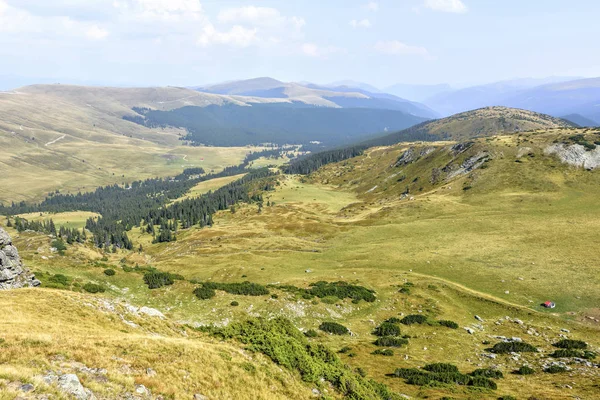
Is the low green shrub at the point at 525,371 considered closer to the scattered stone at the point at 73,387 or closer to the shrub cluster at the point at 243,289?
the shrub cluster at the point at 243,289

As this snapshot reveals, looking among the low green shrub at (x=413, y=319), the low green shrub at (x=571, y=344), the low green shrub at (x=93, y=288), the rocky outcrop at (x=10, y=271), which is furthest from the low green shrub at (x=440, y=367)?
the rocky outcrop at (x=10, y=271)

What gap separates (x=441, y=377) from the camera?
30656 millimetres

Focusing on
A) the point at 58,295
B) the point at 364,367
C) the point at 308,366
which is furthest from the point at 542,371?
the point at 58,295

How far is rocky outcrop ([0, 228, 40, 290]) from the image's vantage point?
125 ft

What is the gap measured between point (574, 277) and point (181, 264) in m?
90.4

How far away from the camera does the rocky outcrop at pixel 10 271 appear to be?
125ft

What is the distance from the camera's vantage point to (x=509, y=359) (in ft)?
117

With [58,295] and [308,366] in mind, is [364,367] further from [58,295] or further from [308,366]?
[58,295]

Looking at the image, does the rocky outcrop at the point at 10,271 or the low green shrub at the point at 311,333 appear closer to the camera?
the rocky outcrop at the point at 10,271

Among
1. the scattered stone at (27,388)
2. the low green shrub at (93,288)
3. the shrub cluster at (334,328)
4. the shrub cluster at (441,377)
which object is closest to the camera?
the scattered stone at (27,388)

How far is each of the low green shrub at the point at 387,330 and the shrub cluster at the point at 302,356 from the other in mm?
17383

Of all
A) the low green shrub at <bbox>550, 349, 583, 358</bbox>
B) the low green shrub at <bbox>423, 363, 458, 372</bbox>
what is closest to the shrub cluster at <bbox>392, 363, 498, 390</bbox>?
the low green shrub at <bbox>423, 363, 458, 372</bbox>

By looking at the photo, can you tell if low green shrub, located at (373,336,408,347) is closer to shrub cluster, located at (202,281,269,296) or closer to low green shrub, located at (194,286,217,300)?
shrub cluster, located at (202,281,269,296)

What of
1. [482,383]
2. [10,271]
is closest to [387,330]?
[482,383]
